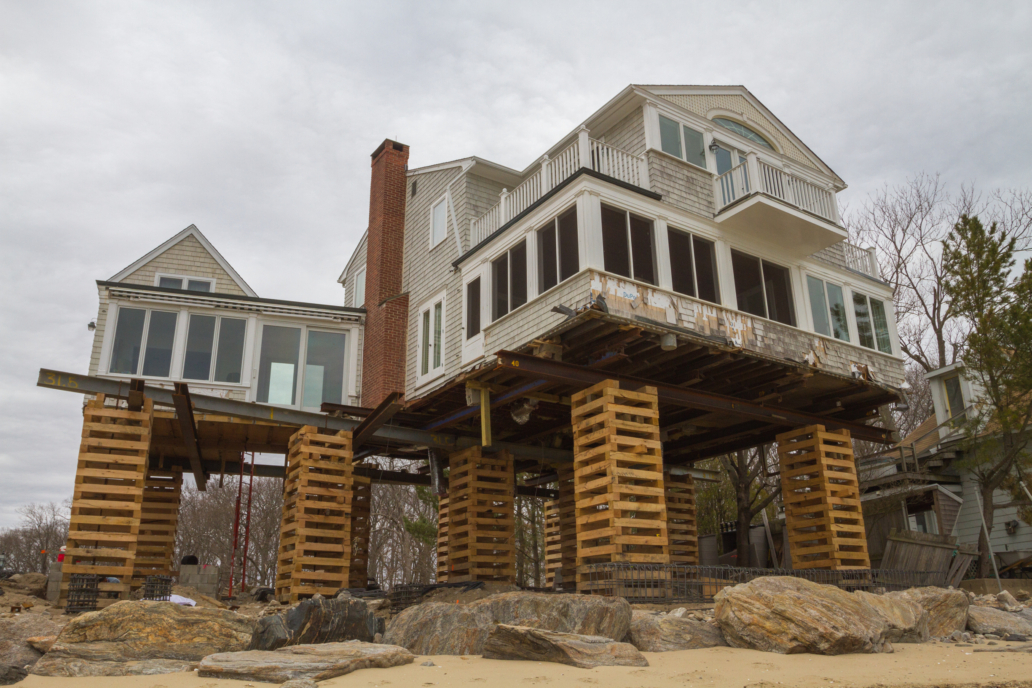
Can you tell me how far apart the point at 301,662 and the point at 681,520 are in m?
15.6

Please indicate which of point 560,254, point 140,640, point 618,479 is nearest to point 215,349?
point 560,254

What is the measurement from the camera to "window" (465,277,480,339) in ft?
55.4

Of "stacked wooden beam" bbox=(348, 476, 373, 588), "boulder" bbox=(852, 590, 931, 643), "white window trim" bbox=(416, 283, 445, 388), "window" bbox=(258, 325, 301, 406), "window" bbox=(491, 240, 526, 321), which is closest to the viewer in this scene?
"boulder" bbox=(852, 590, 931, 643)

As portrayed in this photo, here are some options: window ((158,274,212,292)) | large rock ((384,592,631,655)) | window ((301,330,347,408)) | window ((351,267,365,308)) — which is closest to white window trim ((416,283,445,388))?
window ((301,330,347,408))

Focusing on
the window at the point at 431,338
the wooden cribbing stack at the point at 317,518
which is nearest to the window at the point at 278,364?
the window at the point at 431,338

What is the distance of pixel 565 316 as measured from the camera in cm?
1352

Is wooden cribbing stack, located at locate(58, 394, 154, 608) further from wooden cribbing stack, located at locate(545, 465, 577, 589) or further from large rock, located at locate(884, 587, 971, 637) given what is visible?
large rock, located at locate(884, 587, 971, 637)

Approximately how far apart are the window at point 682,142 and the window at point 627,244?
2504mm

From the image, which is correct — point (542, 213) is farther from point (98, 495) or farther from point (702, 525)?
point (702, 525)

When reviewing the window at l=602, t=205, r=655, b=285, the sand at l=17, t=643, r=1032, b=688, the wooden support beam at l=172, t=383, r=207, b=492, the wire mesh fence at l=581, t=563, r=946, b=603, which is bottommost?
the sand at l=17, t=643, r=1032, b=688

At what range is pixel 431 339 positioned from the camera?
18.7m

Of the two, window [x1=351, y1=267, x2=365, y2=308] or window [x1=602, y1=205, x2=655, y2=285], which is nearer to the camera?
window [x1=602, y1=205, x2=655, y2=285]

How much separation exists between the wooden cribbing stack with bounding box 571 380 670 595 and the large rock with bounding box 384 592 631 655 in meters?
3.17

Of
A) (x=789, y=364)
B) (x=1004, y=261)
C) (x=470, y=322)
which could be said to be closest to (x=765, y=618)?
(x=789, y=364)
